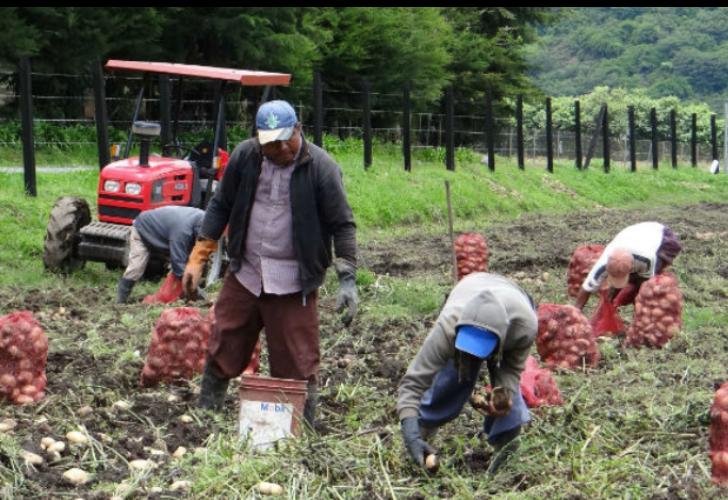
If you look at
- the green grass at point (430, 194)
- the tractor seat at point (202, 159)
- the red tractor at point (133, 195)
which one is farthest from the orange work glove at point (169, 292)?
the tractor seat at point (202, 159)

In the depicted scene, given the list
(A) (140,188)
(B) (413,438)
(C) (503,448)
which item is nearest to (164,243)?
(A) (140,188)

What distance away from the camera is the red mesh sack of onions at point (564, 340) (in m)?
8.57

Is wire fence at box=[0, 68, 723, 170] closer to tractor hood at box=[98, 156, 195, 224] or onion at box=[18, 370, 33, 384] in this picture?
tractor hood at box=[98, 156, 195, 224]

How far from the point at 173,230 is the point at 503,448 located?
18.4ft

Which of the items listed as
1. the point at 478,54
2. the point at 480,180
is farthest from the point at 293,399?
the point at 478,54

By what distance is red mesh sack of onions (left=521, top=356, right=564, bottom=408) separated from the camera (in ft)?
23.5

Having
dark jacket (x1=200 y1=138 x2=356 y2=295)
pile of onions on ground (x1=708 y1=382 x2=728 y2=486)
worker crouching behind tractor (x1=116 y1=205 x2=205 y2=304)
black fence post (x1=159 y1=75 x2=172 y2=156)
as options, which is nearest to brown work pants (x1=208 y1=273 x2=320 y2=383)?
dark jacket (x1=200 y1=138 x2=356 y2=295)

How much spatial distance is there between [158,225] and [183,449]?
205 inches

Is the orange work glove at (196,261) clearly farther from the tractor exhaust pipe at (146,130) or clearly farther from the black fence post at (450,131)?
the black fence post at (450,131)

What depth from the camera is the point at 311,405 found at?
6.94 meters

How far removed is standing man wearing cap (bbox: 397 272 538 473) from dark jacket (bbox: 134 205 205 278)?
4.99 metres

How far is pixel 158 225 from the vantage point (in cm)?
1134

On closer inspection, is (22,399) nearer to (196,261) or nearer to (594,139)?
(196,261)

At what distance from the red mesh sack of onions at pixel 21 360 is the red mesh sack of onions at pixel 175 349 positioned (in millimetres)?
706
